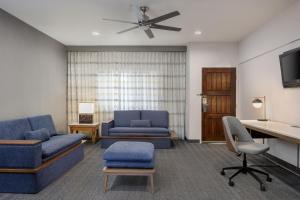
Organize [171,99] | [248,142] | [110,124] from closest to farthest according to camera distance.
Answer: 1. [248,142]
2. [110,124]
3. [171,99]

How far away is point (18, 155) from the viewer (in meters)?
2.95

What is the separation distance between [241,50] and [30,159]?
5.36 meters

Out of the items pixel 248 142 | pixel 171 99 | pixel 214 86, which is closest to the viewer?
pixel 248 142

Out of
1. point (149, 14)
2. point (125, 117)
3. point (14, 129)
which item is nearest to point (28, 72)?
point (14, 129)

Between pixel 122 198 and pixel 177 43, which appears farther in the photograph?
pixel 177 43

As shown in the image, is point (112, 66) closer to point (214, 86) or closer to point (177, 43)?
point (177, 43)

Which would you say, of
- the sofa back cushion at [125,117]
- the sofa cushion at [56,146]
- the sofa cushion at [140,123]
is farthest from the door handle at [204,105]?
the sofa cushion at [56,146]

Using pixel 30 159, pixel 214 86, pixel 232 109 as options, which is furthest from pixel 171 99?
pixel 30 159

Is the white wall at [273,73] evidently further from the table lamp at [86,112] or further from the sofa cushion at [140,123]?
the table lamp at [86,112]

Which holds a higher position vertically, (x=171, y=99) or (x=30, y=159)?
(x=171, y=99)

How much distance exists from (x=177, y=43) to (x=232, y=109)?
7.65 feet

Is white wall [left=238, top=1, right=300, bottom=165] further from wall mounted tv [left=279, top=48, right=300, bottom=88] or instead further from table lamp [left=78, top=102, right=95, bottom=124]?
table lamp [left=78, top=102, right=95, bottom=124]

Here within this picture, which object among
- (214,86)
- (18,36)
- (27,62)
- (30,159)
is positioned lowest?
(30,159)

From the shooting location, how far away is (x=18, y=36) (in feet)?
14.2
